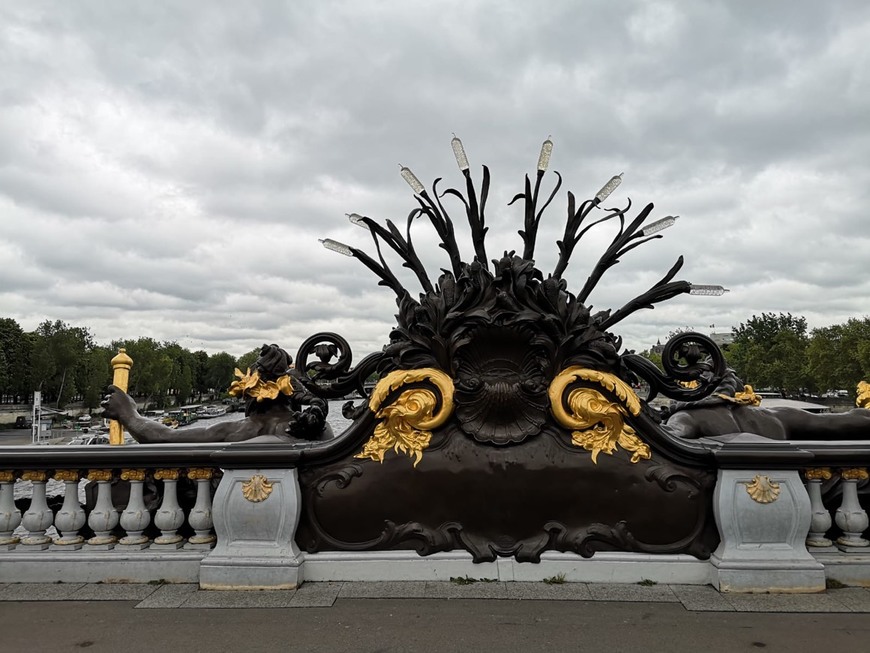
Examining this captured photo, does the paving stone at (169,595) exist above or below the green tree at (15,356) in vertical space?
below

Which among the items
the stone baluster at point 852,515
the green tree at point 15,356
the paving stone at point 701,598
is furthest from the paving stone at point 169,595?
the green tree at point 15,356

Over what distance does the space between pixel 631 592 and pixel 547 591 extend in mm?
610

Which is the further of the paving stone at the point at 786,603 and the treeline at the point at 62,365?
the treeline at the point at 62,365

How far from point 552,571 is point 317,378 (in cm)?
261

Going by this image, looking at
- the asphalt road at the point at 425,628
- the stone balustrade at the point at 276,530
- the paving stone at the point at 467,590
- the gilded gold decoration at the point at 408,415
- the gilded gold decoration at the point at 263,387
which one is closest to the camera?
the asphalt road at the point at 425,628

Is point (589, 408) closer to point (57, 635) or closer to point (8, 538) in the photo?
point (57, 635)

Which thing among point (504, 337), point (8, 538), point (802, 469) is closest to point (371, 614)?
point (504, 337)

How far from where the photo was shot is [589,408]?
4.50 meters

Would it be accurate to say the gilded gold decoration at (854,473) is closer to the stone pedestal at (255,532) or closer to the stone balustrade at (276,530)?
the stone balustrade at (276,530)

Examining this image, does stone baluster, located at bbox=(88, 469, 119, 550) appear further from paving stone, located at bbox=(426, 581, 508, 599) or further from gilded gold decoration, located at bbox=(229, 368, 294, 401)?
paving stone, located at bbox=(426, 581, 508, 599)

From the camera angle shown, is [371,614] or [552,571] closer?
[371,614]

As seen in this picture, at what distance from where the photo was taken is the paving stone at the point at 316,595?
12.9 feet

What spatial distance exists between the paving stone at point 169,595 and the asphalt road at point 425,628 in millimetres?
90

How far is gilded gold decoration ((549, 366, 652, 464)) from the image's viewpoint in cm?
451
